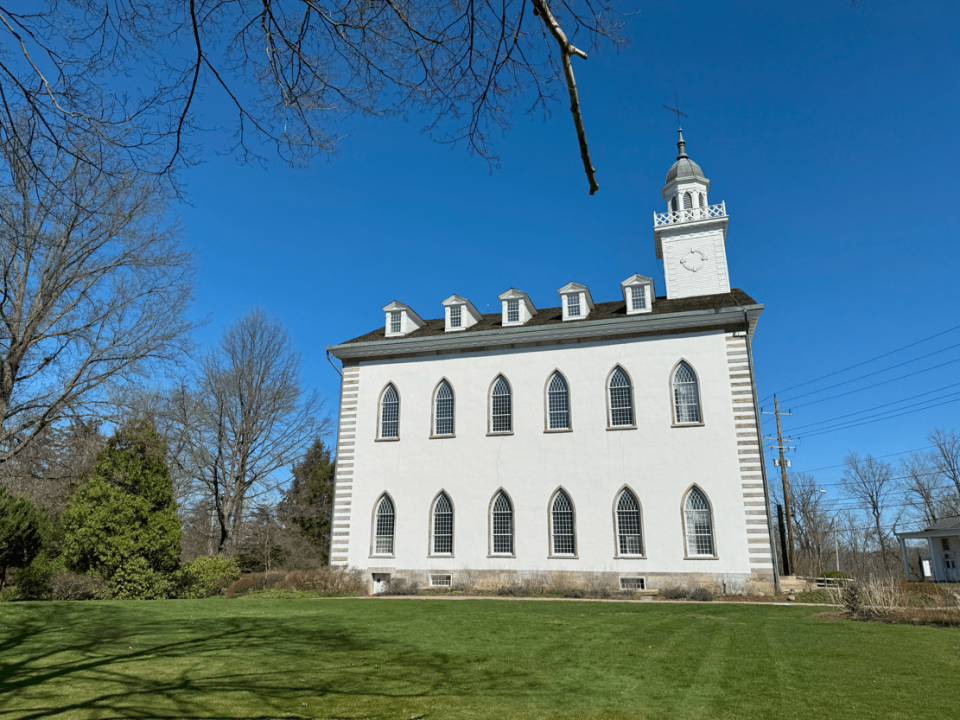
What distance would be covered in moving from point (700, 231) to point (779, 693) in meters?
23.7

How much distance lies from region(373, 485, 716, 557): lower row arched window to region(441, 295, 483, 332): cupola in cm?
710

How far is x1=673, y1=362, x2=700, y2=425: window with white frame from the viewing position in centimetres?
2161

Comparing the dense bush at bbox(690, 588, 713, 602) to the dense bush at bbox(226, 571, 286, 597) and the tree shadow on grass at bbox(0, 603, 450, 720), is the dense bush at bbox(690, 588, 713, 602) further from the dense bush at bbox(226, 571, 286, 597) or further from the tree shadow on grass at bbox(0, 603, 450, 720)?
the dense bush at bbox(226, 571, 286, 597)

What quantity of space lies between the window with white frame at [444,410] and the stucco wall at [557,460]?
32cm

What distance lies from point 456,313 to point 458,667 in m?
19.5

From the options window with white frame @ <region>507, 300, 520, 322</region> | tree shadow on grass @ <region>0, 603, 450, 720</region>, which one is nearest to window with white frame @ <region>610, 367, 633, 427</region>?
window with white frame @ <region>507, 300, 520, 322</region>

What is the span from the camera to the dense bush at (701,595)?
18.9 metres

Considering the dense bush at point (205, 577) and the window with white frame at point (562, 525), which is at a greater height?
the window with white frame at point (562, 525)

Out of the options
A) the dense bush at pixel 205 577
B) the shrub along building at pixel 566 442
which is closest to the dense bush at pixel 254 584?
the dense bush at pixel 205 577

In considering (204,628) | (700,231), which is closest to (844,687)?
(204,628)

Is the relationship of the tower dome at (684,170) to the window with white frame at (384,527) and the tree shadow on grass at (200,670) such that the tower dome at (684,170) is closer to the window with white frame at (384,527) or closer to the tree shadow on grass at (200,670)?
the window with white frame at (384,527)

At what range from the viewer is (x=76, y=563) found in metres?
17.4

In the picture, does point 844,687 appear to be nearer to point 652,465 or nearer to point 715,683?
point 715,683

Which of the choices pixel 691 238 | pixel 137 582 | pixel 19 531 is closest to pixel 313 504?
pixel 137 582
